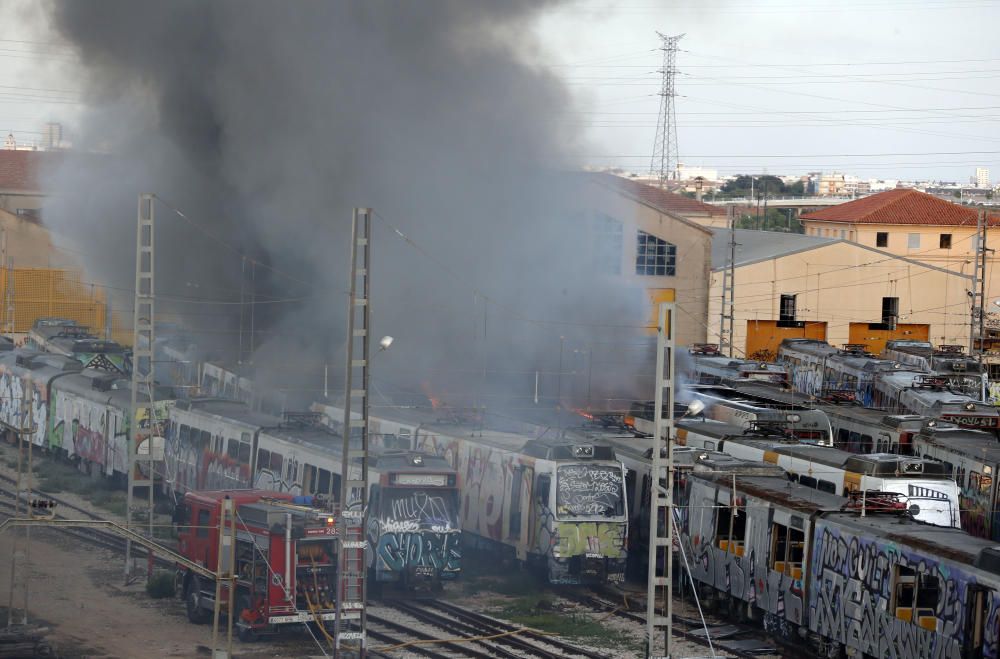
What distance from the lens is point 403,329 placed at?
37.2m

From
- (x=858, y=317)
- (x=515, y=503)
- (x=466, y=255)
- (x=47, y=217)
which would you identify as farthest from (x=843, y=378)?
(x=47, y=217)

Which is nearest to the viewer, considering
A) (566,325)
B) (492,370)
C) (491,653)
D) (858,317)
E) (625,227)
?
(491,653)

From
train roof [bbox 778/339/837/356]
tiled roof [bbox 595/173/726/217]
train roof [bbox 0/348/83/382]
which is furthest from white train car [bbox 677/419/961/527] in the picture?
tiled roof [bbox 595/173/726/217]

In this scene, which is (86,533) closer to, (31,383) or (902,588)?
(31,383)

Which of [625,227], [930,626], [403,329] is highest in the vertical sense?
[625,227]

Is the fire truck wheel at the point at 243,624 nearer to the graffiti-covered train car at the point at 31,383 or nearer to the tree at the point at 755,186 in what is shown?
the graffiti-covered train car at the point at 31,383

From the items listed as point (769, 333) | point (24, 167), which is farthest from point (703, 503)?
point (24, 167)

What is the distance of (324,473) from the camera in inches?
804

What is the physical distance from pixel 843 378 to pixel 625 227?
13.0 m

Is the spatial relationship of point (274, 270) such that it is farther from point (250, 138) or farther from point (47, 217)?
point (47, 217)

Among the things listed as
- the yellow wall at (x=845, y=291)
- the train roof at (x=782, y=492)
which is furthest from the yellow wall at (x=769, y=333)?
the train roof at (x=782, y=492)

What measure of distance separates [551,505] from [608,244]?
29183mm

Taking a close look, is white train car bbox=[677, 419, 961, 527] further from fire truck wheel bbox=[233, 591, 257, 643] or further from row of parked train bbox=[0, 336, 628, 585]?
fire truck wheel bbox=[233, 591, 257, 643]

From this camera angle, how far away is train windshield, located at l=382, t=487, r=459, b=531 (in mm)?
19000
